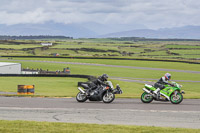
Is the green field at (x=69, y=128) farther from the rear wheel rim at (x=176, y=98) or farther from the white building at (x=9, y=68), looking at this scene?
the white building at (x=9, y=68)

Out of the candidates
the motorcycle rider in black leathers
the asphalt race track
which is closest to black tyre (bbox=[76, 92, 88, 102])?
the motorcycle rider in black leathers

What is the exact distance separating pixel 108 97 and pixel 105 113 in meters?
4.48

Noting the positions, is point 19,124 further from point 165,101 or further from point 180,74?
point 180,74

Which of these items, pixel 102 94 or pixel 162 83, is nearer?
pixel 102 94

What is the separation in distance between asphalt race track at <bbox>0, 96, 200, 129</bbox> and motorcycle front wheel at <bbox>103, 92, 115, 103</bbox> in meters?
0.77

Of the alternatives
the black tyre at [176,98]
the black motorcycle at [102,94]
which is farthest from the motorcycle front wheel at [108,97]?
the black tyre at [176,98]

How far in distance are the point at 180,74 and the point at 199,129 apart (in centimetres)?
5877

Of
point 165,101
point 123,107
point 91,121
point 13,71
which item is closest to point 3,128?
point 91,121

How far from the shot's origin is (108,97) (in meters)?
22.1

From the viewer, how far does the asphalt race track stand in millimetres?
15523

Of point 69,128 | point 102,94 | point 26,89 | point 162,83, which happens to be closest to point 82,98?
point 102,94

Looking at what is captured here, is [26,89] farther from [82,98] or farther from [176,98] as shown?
[176,98]

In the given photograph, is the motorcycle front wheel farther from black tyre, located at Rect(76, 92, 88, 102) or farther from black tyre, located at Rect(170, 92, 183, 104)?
black tyre, located at Rect(170, 92, 183, 104)

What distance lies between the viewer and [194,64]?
89.8 m
